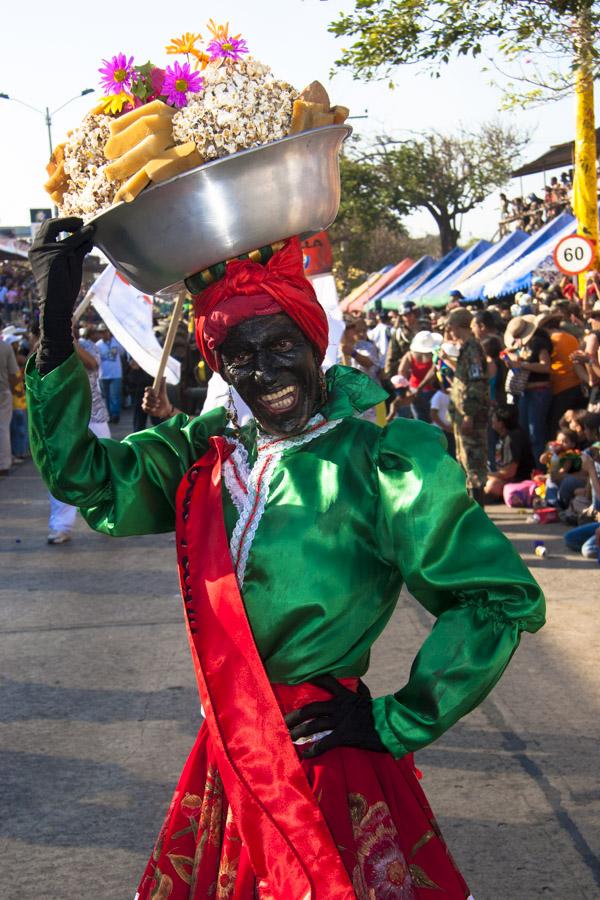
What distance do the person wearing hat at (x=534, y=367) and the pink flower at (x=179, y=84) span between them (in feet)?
27.4

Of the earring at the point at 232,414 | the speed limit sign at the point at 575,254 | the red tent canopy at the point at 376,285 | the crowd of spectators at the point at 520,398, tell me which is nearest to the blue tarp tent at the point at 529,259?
the crowd of spectators at the point at 520,398

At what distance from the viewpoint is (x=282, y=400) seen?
238cm

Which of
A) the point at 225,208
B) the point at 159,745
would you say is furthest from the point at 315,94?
the point at 159,745

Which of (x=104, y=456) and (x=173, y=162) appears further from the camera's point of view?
(x=104, y=456)

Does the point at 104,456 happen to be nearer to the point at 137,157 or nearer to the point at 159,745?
the point at 137,157

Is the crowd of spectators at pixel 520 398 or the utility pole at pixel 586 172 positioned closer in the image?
the crowd of spectators at pixel 520 398

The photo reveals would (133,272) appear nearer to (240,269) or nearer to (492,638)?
(240,269)

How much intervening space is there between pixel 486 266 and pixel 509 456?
43.9 ft

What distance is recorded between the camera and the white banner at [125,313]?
6.32m

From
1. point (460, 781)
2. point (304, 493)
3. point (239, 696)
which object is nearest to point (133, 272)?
point (304, 493)

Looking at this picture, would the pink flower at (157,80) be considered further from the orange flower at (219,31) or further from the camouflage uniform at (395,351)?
A: the camouflage uniform at (395,351)

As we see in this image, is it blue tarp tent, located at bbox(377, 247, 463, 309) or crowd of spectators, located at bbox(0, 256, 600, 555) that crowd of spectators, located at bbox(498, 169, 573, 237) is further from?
crowd of spectators, located at bbox(0, 256, 600, 555)

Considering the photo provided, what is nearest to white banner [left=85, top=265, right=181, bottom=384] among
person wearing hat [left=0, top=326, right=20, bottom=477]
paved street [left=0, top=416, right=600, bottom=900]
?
paved street [left=0, top=416, right=600, bottom=900]

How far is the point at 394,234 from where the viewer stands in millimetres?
58375
